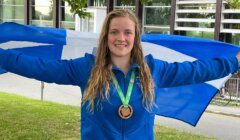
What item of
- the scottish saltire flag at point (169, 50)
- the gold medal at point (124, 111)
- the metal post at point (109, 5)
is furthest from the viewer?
the metal post at point (109, 5)

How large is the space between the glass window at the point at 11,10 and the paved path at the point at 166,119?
49.3 feet

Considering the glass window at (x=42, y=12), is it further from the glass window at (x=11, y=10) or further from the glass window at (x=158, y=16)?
the glass window at (x=158, y=16)

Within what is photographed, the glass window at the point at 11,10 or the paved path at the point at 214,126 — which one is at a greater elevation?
the glass window at the point at 11,10

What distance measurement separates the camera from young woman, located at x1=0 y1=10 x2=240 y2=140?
119 inches

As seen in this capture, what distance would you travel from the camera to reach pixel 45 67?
10.3 ft

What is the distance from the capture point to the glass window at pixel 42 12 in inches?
1325

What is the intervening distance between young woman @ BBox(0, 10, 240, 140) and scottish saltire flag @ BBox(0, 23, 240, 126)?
1.67 m

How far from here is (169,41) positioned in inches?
198

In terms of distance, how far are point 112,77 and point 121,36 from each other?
28 centimetres

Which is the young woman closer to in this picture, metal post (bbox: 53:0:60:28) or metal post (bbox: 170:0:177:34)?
metal post (bbox: 170:0:177:34)

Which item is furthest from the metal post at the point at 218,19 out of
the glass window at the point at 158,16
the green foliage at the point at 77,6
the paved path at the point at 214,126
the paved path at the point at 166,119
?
the green foliage at the point at 77,6

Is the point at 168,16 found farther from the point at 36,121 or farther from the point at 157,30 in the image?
the point at 36,121

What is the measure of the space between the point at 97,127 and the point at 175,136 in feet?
18.1

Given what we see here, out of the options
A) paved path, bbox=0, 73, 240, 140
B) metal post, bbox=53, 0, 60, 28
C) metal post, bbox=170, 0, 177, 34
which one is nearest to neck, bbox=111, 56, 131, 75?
paved path, bbox=0, 73, 240, 140
